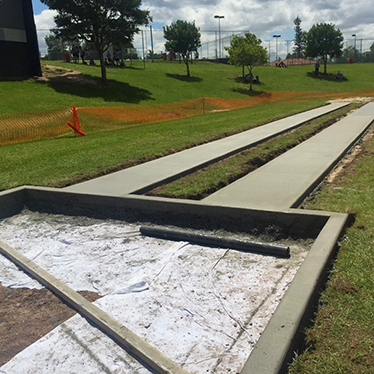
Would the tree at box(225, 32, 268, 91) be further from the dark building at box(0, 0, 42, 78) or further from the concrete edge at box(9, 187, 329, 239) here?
the concrete edge at box(9, 187, 329, 239)

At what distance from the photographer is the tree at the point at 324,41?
53688mm

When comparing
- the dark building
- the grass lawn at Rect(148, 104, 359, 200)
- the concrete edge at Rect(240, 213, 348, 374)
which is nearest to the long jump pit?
the concrete edge at Rect(240, 213, 348, 374)

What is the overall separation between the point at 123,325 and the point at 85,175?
4586 mm

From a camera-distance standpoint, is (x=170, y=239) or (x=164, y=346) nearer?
(x=164, y=346)

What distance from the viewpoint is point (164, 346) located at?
2.84 m

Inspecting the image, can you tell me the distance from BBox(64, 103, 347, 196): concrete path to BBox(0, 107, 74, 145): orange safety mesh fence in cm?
737

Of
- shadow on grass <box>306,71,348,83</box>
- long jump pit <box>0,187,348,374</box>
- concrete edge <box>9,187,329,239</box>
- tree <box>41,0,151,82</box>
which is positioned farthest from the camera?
shadow on grass <box>306,71,348,83</box>

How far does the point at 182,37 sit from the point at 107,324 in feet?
145

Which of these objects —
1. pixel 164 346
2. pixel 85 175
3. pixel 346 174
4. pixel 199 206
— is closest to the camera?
pixel 164 346

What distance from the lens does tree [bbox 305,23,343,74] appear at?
53688 mm

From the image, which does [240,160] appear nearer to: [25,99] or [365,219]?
[365,219]

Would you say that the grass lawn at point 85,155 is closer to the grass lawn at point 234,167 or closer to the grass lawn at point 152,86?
the grass lawn at point 234,167

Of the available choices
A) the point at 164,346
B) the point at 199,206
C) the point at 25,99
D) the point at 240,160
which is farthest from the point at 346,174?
the point at 25,99

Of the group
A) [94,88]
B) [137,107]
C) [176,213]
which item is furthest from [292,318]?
[94,88]
